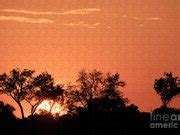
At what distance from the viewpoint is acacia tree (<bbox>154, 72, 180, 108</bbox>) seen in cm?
15875

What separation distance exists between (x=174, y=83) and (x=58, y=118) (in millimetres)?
41857

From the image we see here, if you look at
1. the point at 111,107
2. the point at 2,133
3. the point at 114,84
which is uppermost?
the point at 114,84

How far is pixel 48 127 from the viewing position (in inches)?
4906

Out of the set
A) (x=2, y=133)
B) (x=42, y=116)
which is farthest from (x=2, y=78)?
(x=2, y=133)

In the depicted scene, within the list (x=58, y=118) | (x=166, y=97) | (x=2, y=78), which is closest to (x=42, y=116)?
(x=58, y=118)

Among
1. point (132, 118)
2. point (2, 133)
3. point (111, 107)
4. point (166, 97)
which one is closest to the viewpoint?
point (2, 133)

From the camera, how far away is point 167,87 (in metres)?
162

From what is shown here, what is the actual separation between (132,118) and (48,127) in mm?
18757

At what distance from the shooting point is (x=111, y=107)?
484ft

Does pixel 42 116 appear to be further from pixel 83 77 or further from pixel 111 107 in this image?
pixel 83 77

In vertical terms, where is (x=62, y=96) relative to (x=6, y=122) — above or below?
above

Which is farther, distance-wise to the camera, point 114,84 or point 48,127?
point 114,84

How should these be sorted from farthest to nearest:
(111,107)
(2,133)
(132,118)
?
(111,107) → (132,118) → (2,133)

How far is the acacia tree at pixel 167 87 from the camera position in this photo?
158750 mm
